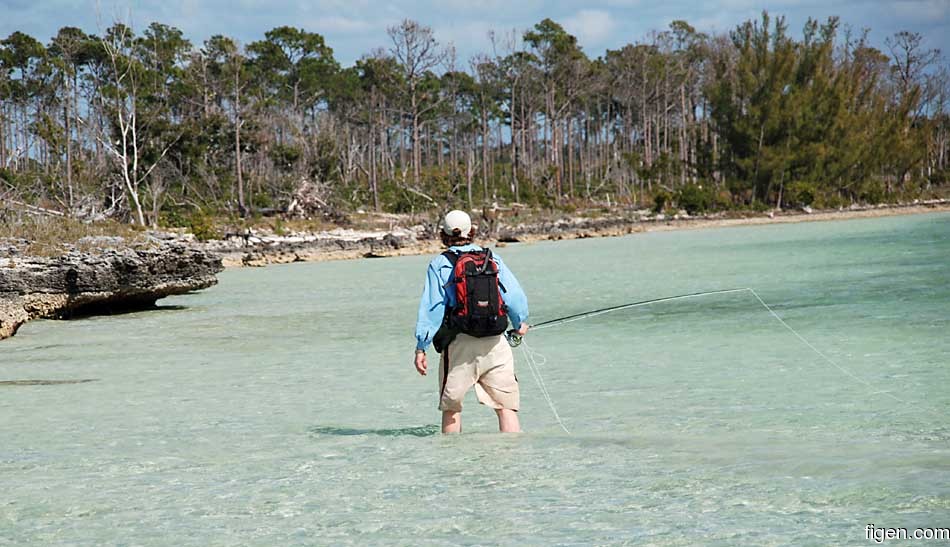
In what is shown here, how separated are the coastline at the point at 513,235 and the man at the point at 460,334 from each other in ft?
66.1

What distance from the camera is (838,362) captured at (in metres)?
9.73

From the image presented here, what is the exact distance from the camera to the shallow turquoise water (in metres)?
4.73

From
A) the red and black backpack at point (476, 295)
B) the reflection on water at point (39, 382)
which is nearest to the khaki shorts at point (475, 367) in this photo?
the red and black backpack at point (476, 295)

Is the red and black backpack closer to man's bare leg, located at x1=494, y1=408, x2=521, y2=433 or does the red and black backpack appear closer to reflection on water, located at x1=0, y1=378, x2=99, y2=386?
man's bare leg, located at x1=494, y1=408, x2=521, y2=433

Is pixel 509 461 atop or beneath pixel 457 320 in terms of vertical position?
beneath

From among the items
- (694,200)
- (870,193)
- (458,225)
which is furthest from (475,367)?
(870,193)

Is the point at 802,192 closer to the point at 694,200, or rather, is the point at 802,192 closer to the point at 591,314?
the point at 694,200

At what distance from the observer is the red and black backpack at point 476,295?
5754mm

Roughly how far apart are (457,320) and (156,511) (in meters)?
1.84

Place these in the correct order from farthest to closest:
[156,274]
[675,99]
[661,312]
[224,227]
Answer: [675,99] → [224,227] → [156,274] → [661,312]

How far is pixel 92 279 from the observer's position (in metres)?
14.9

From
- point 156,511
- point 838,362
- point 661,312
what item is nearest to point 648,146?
point 661,312

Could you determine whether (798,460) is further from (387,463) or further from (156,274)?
(156,274)

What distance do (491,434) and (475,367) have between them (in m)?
0.85
